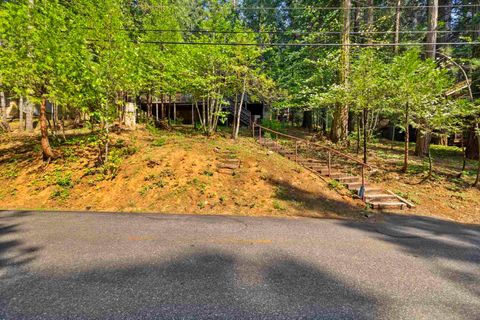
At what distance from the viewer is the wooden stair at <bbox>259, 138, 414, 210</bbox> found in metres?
8.86

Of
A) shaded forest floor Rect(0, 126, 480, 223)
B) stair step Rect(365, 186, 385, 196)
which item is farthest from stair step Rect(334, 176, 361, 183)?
stair step Rect(365, 186, 385, 196)

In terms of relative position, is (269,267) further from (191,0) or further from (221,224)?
(191,0)

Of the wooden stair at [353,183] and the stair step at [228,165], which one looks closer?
the wooden stair at [353,183]

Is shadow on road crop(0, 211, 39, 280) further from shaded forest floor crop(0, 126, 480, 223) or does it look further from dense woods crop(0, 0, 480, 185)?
dense woods crop(0, 0, 480, 185)

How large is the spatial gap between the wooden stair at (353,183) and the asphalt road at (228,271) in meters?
2.07

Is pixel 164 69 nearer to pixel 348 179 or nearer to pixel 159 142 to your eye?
pixel 159 142

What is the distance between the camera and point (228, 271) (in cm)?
411

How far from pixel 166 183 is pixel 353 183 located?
7.29 m

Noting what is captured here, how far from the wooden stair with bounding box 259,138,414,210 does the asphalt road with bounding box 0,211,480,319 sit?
2065 millimetres

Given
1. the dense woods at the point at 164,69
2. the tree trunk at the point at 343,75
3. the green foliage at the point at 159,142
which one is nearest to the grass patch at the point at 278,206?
the dense woods at the point at 164,69

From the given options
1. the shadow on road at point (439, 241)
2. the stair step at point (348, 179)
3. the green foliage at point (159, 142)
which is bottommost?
the shadow on road at point (439, 241)

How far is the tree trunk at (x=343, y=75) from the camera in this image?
47.4 feet

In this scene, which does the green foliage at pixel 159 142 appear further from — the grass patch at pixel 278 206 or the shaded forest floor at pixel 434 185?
the shaded forest floor at pixel 434 185

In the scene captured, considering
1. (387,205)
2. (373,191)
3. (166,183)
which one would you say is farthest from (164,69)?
(387,205)
